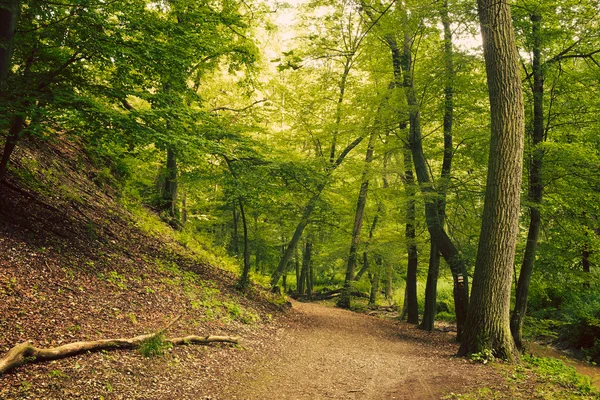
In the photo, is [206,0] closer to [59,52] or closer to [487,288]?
[59,52]

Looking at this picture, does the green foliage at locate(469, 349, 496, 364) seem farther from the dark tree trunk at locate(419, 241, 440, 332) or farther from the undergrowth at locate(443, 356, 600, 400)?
the dark tree trunk at locate(419, 241, 440, 332)

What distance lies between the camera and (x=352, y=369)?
6758 millimetres

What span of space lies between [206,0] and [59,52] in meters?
4.45

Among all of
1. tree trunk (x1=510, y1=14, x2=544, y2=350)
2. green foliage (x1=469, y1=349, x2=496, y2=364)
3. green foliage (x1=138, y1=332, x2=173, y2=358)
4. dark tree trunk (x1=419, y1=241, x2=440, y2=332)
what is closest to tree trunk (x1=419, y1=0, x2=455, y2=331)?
dark tree trunk (x1=419, y1=241, x2=440, y2=332)

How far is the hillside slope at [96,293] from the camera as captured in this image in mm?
Result: 4261

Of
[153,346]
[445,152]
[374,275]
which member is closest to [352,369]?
[153,346]

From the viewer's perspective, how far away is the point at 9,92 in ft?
17.8

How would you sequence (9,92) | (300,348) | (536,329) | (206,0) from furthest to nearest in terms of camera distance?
(536,329), (206,0), (300,348), (9,92)

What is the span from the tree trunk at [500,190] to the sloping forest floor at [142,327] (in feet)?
2.31

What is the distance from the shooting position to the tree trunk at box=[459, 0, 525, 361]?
6.66 meters

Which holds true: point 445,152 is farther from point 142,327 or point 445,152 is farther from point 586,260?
point 142,327

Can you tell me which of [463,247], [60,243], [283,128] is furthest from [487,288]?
[283,128]

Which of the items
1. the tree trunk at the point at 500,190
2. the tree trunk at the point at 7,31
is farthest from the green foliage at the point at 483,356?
the tree trunk at the point at 7,31

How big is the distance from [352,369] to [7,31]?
7.52m
